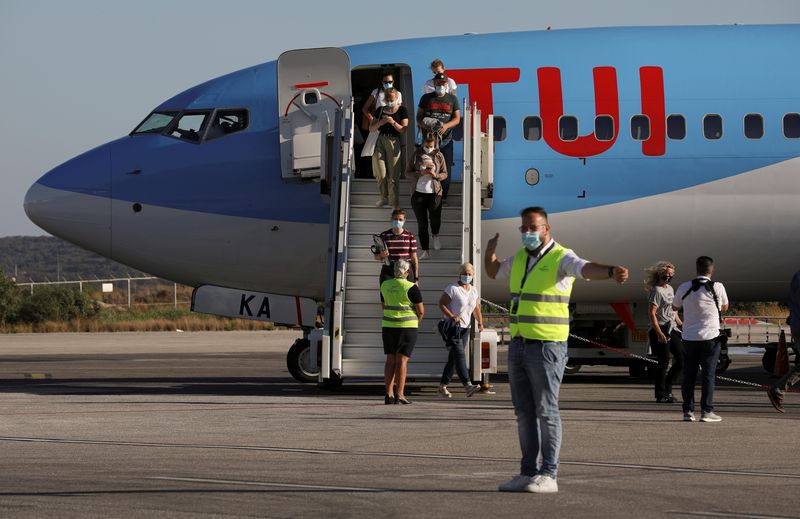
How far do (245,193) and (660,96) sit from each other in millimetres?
6425

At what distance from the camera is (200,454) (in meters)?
12.3

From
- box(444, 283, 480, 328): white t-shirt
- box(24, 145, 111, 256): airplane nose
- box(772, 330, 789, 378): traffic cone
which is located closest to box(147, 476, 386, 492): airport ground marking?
box(444, 283, 480, 328): white t-shirt

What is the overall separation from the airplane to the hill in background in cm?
12533

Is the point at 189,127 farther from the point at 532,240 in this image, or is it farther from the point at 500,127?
the point at 532,240

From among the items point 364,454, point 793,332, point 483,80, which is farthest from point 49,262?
point 364,454

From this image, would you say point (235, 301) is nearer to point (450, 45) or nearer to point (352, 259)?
point (352, 259)

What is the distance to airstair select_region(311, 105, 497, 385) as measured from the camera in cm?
1873

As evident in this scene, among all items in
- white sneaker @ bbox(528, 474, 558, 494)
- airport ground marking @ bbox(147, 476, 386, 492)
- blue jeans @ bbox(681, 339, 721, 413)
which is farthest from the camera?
blue jeans @ bbox(681, 339, 721, 413)

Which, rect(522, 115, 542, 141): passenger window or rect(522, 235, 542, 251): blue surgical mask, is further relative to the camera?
rect(522, 115, 542, 141): passenger window

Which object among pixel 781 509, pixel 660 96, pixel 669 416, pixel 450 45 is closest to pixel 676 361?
pixel 669 416

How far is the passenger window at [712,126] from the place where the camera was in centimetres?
2092

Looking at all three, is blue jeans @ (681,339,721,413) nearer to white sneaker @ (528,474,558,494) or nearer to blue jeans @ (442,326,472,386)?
blue jeans @ (442,326,472,386)

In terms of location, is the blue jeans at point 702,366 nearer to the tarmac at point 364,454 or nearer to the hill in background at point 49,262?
the tarmac at point 364,454

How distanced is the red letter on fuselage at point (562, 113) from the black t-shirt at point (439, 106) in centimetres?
169
